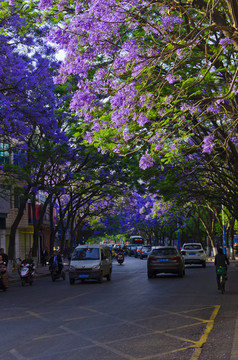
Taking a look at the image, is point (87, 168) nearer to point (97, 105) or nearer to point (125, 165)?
point (125, 165)

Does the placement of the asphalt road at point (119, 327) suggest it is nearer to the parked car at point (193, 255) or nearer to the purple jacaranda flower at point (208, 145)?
the purple jacaranda flower at point (208, 145)

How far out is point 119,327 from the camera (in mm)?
11102

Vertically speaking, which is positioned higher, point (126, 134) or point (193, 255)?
point (126, 134)

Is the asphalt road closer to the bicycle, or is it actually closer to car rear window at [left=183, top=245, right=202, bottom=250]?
the bicycle

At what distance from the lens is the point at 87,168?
115 feet

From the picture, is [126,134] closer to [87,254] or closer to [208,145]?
[208,145]

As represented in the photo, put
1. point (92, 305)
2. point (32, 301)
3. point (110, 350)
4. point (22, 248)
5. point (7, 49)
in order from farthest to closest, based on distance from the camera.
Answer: point (22, 248)
point (7, 49)
point (32, 301)
point (92, 305)
point (110, 350)

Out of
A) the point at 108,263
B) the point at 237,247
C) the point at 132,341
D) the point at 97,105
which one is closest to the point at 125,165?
the point at 108,263

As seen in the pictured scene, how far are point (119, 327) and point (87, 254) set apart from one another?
15808mm

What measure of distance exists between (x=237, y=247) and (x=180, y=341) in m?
58.6

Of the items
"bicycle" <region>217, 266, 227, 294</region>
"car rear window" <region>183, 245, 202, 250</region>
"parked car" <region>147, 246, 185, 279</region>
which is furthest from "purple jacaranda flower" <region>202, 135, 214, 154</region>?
"car rear window" <region>183, 245, 202, 250</region>

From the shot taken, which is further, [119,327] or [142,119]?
[142,119]

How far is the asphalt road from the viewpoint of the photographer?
8500 mm

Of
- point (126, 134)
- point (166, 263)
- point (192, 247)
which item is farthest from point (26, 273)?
point (192, 247)
